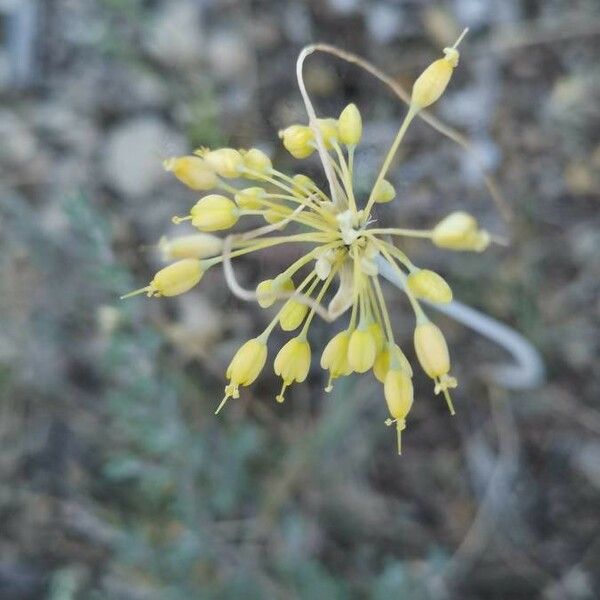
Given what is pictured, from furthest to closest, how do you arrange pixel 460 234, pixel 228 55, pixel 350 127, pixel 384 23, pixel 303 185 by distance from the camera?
pixel 228 55, pixel 384 23, pixel 350 127, pixel 303 185, pixel 460 234

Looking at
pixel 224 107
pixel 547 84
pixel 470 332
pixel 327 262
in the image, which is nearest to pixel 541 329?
pixel 470 332

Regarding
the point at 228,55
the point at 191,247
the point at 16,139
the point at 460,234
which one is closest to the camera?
the point at 460,234

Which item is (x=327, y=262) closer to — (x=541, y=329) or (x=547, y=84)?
(x=541, y=329)

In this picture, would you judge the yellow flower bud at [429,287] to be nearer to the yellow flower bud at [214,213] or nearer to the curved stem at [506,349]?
the curved stem at [506,349]

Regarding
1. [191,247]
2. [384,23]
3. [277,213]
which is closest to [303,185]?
[277,213]

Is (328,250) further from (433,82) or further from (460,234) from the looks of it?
(433,82)

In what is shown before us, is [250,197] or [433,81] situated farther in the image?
[433,81]

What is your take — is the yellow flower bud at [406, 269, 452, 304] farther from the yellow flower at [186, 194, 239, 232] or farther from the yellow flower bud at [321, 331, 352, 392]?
the yellow flower at [186, 194, 239, 232]

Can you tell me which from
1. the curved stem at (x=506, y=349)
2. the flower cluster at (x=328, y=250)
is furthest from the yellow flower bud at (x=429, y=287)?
the curved stem at (x=506, y=349)

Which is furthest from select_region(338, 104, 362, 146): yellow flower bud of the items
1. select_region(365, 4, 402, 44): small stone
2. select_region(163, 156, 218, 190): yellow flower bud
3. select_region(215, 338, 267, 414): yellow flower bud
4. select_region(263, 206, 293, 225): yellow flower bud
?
select_region(365, 4, 402, 44): small stone
